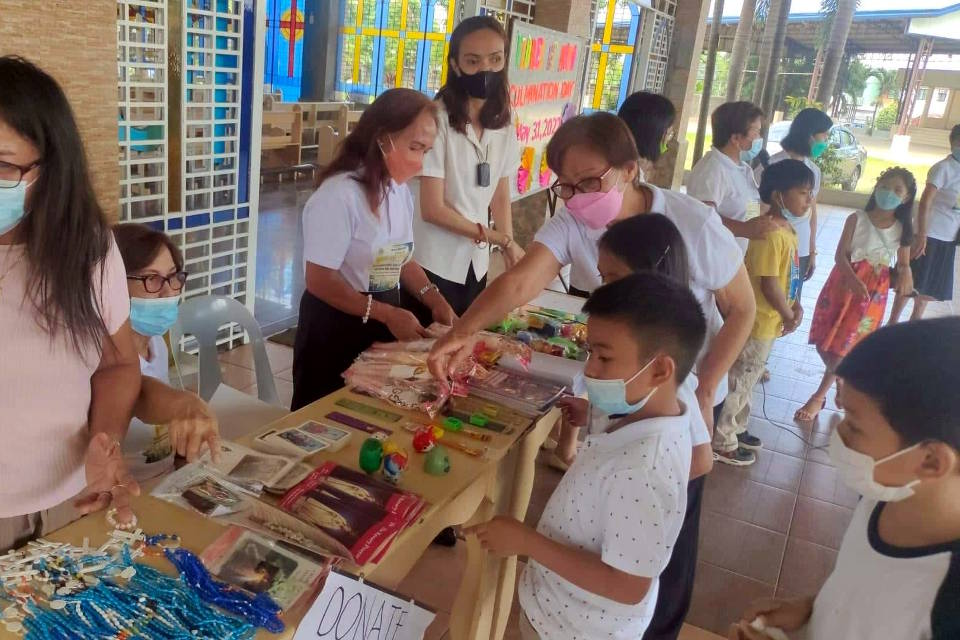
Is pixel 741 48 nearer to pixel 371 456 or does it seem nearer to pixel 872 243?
pixel 872 243

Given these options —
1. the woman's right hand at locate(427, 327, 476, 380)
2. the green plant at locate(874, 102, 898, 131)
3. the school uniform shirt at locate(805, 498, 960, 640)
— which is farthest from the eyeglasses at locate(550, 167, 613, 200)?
the green plant at locate(874, 102, 898, 131)

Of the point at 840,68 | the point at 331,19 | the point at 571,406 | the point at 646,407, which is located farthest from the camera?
the point at 331,19

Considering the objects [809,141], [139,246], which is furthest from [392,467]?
[809,141]

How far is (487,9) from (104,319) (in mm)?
3951

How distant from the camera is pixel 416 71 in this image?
36.2 ft

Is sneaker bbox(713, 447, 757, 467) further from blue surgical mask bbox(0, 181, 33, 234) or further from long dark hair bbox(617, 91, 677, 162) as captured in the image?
blue surgical mask bbox(0, 181, 33, 234)

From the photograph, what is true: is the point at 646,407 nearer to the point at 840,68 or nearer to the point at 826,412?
the point at 826,412

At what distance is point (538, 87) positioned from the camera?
4.82 m

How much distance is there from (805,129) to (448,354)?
3.33m

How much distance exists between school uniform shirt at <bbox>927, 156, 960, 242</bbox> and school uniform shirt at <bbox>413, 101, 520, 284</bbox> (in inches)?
138

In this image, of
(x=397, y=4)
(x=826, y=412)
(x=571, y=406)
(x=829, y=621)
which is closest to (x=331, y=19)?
(x=397, y=4)

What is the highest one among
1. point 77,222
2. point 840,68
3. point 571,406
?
point 840,68

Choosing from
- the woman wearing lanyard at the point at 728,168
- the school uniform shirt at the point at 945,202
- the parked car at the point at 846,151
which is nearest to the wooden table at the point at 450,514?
the woman wearing lanyard at the point at 728,168

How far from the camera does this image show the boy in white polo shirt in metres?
1.15
